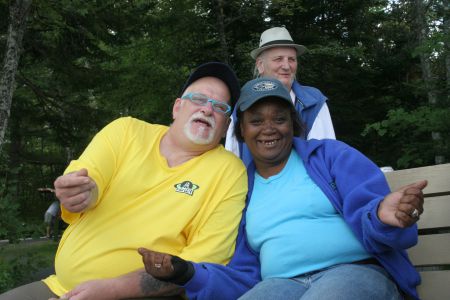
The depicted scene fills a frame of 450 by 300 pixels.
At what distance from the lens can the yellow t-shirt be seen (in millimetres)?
2578

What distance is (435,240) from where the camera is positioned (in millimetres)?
2658

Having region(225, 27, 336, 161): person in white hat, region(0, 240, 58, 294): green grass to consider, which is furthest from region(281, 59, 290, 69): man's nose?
A: region(0, 240, 58, 294): green grass

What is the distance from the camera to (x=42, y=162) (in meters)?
19.6

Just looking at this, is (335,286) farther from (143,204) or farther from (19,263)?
(19,263)

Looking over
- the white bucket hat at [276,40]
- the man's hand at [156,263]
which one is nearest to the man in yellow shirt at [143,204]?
the man's hand at [156,263]

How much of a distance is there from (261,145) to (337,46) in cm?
1160

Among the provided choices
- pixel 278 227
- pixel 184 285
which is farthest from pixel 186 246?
pixel 278 227

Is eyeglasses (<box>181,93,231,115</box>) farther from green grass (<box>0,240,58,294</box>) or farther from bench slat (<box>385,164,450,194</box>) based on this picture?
green grass (<box>0,240,58,294</box>)

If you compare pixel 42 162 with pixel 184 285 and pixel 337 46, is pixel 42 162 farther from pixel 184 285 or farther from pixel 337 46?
pixel 184 285

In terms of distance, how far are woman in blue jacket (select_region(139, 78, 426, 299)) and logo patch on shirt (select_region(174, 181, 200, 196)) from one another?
0.32 metres

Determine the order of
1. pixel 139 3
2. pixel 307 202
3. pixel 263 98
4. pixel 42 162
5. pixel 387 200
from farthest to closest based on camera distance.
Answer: pixel 42 162, pixel 139 3, pixel 263 98, pixel 307 202, pixel 387 200

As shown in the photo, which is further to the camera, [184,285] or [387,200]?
[184,285]

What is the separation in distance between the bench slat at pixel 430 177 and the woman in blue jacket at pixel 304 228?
461 millimetres

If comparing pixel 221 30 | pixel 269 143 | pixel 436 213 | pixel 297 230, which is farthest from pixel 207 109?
pixel 221 30
